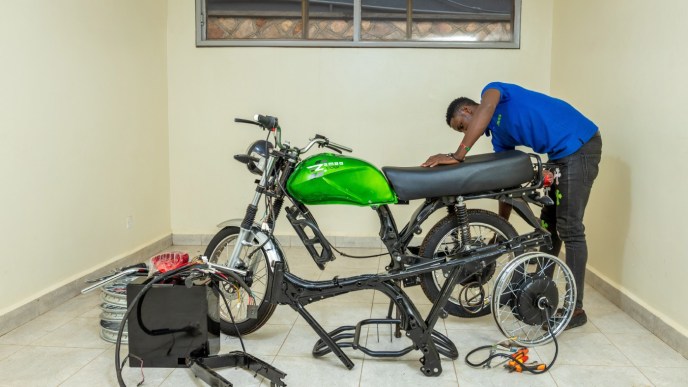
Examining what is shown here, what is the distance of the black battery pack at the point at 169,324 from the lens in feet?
7.68

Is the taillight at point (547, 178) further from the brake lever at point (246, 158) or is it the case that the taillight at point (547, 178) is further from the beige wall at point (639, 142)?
the brake lever at point (246, 158)

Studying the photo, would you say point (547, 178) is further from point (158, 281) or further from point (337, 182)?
point (158, 281)

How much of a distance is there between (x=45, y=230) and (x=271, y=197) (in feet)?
4.87

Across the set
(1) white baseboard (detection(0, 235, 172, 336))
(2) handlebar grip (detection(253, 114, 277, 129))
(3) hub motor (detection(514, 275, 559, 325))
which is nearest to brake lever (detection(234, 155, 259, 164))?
(2) handlebar grip (detection(253, 114, 277, 129))

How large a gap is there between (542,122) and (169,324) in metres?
2.05

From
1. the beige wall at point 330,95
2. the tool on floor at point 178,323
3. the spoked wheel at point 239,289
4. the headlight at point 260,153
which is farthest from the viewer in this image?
the beige wall at point 330,95

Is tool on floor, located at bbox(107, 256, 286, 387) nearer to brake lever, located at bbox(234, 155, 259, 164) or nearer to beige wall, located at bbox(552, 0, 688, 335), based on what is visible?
brake lever, located at bbox(234, 155, 259, 164)

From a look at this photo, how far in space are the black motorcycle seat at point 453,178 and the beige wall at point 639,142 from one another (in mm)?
805

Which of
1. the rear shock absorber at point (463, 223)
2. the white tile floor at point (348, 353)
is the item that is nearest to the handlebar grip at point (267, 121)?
the rear shock absorber at point (463, 223)

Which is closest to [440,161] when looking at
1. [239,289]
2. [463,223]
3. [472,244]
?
[463,223]

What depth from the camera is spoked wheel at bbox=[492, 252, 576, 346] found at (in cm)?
261

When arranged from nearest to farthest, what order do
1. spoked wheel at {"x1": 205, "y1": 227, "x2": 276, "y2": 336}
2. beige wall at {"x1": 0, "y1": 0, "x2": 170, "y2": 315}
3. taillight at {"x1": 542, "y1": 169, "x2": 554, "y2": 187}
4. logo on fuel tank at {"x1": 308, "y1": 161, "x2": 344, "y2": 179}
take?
1. logo on fuel tank at {"x1": 308, "y1": 161, "x2": 344, "y2": 179}
2. spoked wheel at {"x1": 205, "y1": 227, "x2": 276, "y2": 336}
3. taillight at {"x1": 542, "y1": 169, "x2": 554, "y2": 187}
4. beige wall at {"x1": 0, "y1": 0, "x2": 170, "y2": 315}

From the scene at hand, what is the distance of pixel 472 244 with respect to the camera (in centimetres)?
277

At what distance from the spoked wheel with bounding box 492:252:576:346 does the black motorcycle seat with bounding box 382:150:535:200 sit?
38cm
